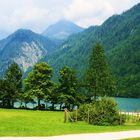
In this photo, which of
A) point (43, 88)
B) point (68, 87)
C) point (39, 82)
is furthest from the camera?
point (39, 82)

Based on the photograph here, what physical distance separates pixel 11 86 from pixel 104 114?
2110 inches

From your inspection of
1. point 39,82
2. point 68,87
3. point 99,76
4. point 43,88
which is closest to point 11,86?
point 39,82

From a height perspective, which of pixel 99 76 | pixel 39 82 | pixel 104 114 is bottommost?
pixel 104 114

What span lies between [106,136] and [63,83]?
6566 cm

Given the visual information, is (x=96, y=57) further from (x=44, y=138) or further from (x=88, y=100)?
(x=44, y=138)

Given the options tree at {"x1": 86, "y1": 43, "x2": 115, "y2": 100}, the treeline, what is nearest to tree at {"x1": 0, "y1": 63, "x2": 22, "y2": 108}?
the treeline

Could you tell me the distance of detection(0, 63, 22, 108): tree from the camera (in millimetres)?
103188

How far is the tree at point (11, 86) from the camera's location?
103188 mm

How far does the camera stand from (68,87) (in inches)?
3939

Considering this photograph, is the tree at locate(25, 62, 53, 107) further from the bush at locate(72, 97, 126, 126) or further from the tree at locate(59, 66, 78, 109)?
the bush at locate(72, 97, 126, 126)

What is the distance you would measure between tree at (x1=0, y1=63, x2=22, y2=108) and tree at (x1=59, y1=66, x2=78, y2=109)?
12.6 meters

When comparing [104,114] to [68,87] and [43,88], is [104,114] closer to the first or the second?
[68,87]

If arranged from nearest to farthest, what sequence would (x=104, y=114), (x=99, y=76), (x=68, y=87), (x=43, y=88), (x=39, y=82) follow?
(x=104, y=114) → (x=68, y=87) → (x=43, y=88) → (x=39, y=82) → (x=99, y=76)

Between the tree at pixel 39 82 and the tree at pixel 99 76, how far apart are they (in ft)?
50.7
